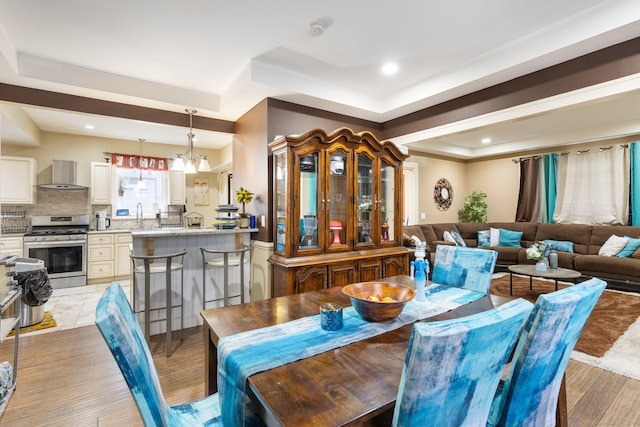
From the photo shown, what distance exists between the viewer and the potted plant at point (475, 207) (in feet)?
22.6

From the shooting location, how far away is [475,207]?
22.7 feet

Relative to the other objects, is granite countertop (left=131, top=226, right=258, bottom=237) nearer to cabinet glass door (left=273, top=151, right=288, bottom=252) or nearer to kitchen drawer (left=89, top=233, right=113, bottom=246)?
cabinet glass door (left=273, top=151, right=288, bottom=252)

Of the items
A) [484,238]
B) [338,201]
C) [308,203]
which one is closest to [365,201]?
[338,201]

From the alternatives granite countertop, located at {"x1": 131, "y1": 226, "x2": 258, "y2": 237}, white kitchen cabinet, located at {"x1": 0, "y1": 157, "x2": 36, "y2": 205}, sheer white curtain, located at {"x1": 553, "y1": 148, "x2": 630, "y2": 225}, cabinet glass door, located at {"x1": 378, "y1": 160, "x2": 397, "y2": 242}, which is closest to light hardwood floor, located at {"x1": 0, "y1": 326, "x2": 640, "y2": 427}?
granite countertop, located at {"x1": 131, "y1": 226, "x2": 258, "y2": 237}

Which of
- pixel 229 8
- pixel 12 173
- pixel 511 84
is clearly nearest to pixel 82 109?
pixel 229 8

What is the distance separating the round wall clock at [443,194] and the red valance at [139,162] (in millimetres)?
5762

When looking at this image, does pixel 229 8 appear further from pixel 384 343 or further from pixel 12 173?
pixel 12 173

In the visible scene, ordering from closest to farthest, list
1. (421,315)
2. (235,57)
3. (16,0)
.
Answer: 1. (421,315)
2. (16,0)
3. (235,57)

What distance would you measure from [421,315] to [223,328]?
3.20 ft

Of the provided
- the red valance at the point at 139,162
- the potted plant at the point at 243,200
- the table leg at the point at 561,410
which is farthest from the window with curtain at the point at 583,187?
the red valance at the point at 139,162

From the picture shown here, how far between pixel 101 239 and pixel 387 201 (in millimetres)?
4876

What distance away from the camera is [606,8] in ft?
7.30

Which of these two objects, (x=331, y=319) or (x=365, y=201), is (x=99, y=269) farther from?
(x=331, y=319)

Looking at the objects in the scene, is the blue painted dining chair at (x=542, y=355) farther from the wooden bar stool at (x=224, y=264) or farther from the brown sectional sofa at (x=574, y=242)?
the brown sectional sofa at (x=574, y=242)
